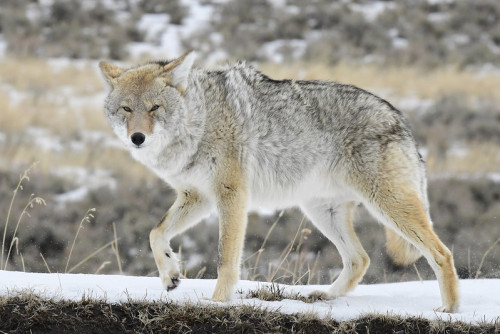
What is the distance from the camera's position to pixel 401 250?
5.90 m

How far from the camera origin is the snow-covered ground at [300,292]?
4.84 metres

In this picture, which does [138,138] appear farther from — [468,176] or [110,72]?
[468,176]

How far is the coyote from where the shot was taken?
535 centimetres

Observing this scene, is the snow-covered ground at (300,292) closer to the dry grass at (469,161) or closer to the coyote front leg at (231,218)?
the coyote front leg at (231,218)

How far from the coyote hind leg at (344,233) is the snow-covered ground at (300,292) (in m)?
0.19

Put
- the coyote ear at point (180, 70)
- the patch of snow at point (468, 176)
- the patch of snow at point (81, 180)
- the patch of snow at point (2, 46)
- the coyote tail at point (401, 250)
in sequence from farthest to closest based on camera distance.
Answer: the patch of snow at point (2, 46), the patch of snow at point (468, 176), the patch of snow at point (81, 180), the coyote tail at point (401, 250), the coyote ear at point (180, 70)

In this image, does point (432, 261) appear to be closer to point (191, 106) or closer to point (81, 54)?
point (191, 106)

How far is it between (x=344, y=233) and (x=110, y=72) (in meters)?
2.43

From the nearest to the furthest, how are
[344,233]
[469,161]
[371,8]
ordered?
[344,233] < [469,161] < [371,8]

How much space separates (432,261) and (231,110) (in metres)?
1.98

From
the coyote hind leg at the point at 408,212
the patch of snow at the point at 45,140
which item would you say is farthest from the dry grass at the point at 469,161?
the coyote hind leg at the point at 408,212

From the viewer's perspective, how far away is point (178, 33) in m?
23.8

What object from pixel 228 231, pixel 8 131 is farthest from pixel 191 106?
pixel 8 131

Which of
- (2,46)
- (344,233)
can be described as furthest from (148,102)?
(2,46)
